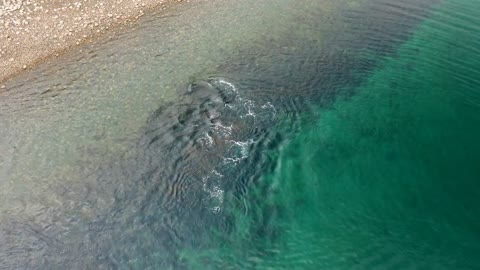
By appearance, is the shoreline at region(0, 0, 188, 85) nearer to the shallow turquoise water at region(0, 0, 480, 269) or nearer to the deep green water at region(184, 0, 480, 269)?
the shallow turquoise water at region(0, 0, 480, 269)

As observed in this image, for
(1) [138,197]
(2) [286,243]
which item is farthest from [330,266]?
(1) [138,197]

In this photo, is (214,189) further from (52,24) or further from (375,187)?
(52,24)

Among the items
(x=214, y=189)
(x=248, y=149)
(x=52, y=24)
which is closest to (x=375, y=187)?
(x=248, y=149)

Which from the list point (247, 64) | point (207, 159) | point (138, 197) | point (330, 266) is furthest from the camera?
point (247, 64)

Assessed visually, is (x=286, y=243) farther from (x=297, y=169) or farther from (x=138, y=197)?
(x=138, y=197)

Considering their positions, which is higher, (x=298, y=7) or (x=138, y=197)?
(x=298, y=7)

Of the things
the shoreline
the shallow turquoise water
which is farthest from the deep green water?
the shoreline

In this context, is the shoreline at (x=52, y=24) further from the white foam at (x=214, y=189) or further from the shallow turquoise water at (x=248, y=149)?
the white foam at (x=214, y=189)
